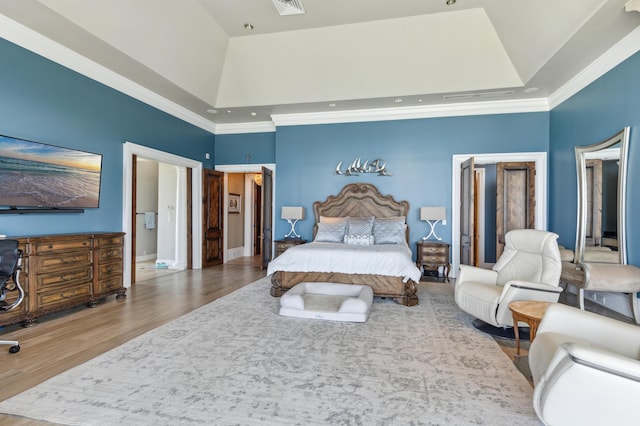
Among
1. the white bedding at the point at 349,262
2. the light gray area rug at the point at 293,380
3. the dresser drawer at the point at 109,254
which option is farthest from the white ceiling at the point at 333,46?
the light gray area rug at the point at 293,380

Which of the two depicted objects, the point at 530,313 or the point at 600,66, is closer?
the point at 530,313

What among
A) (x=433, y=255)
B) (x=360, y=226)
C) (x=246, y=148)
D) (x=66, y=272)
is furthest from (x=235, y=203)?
(x=433, y=255)

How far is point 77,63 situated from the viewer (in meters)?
4.29

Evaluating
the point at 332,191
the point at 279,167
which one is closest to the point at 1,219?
the point at 279,167

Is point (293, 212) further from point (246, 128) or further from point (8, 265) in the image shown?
point (8, 265)

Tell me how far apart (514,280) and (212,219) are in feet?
20.1

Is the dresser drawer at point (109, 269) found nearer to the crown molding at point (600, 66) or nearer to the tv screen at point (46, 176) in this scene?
the tv screen at point (46, 176)

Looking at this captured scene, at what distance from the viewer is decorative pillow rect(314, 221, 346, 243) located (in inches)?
228

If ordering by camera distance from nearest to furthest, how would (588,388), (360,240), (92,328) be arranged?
(588,388) → (92,328) → (360,240)

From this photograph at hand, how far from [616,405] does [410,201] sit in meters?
5.13

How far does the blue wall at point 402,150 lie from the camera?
19.7 ft

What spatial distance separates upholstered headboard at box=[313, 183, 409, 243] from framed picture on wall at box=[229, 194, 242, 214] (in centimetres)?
307

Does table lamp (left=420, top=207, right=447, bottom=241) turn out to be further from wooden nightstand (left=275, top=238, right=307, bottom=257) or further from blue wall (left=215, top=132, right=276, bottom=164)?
blue wall (left=215, top=132, right=276, bottom=164)

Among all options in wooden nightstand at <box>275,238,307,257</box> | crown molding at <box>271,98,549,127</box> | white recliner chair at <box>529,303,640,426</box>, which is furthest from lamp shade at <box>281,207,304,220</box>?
white recliner chair at <box>529,303,640,426</box>
